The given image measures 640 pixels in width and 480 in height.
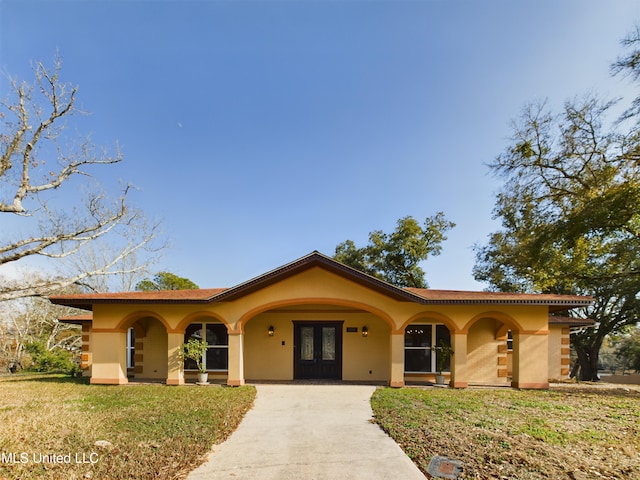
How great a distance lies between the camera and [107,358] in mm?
13375

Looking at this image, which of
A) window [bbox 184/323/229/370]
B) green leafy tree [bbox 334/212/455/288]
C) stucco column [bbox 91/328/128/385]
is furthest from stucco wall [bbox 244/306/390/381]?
green leafy tree [bbox 334/212/455/288]

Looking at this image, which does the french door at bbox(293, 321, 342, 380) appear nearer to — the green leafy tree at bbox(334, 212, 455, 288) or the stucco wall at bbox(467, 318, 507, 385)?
the stucco wall at bbox(467, 318, 507, 385)

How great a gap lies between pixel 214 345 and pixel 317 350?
12.6 ft

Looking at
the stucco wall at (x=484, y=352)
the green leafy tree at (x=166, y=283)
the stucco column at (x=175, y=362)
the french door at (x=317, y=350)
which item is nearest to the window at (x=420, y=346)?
the stucco wall at (x=484, y=352)

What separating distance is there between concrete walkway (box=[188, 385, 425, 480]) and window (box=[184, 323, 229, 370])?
194 inches

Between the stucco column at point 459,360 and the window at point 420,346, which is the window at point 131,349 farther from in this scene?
the stucco column at point 459,360

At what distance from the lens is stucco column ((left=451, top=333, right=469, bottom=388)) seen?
508 inches

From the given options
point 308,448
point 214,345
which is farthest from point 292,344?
point 308,448

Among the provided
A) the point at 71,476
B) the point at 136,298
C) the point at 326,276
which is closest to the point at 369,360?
the point at 326,276

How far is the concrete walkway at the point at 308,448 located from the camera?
5416 mm

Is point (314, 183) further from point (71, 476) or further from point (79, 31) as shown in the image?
point (71, 476)

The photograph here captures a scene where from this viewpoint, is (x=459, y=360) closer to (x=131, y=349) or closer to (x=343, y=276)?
(x=343, y=276)

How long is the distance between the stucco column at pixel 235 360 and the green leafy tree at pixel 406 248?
17.3m

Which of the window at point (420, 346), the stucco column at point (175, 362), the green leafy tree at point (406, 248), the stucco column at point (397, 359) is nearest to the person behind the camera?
the stucco column at point (397, 359)
